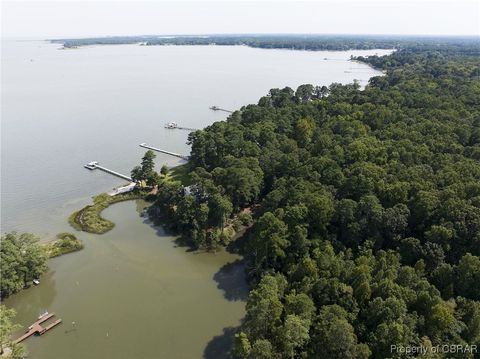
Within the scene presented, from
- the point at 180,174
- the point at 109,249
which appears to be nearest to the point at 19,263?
the point at 109,249

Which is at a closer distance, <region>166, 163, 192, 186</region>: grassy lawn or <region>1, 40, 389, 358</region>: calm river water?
<region>1, 40, 389, 358</region>: calm river water

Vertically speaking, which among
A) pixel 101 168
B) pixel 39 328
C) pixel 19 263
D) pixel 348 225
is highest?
pixel 348 225

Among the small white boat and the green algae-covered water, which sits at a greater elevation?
the small white boat

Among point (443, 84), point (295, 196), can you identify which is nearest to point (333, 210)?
point (295, 196)

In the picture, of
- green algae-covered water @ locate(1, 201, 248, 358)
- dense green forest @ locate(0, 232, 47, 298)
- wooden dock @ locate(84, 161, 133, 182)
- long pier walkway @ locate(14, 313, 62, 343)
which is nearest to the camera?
green algae-covered water @ locate(1, 201, 248, 358)

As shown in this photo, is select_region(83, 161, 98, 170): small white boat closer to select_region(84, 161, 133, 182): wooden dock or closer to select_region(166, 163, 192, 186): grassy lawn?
select_region(84, 161, 133, 182): wooden dock

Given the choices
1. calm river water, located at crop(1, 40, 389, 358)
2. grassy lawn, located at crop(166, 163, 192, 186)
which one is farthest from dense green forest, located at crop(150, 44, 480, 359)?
calm river water, located at crop(1, 40, 389, 358)

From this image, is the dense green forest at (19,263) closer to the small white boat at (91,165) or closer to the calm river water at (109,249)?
the calm river water at (109,249)

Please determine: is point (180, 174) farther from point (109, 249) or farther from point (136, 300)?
point (136, 300)
